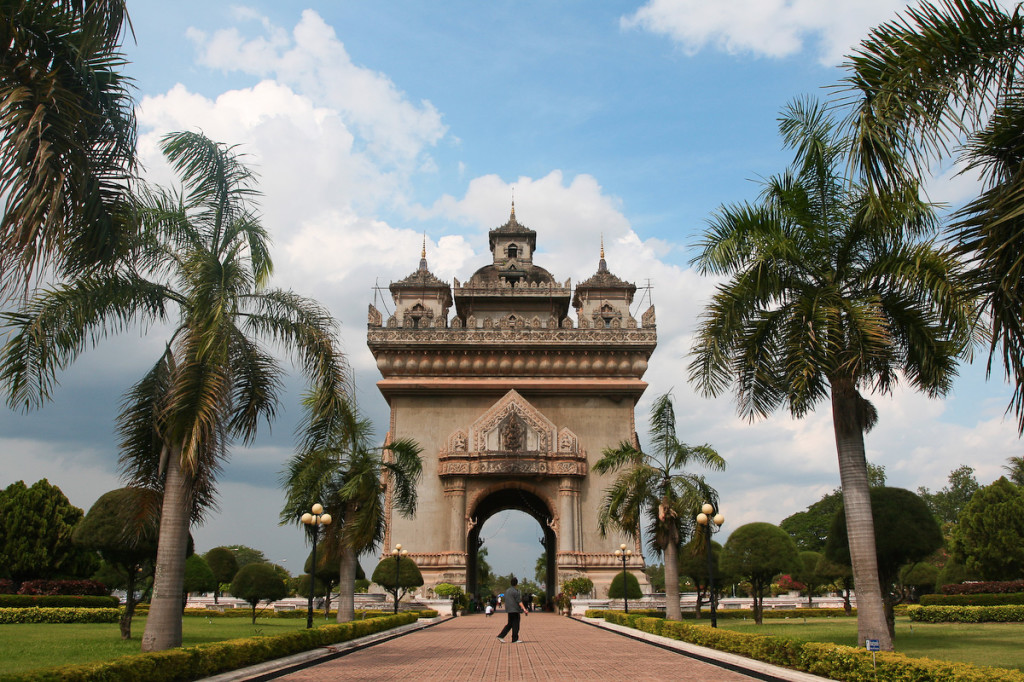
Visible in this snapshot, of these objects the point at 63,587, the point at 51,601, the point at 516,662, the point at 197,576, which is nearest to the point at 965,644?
the point at 516,662

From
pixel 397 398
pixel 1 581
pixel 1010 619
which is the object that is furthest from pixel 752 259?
pixel 1 581

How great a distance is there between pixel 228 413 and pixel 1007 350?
32.4 ft

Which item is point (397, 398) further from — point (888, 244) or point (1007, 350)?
point (1007, 350)

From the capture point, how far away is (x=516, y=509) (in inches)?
1662

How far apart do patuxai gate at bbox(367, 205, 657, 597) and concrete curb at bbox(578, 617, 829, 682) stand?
52.2 feet

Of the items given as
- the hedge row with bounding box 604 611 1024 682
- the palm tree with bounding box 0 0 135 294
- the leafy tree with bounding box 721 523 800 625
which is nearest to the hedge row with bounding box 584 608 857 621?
the leafy tree with bounding box 721 523 800 625

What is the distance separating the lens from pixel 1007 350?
686 cm

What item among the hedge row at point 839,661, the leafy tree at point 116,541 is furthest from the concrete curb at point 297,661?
the hedge row at point 839,661

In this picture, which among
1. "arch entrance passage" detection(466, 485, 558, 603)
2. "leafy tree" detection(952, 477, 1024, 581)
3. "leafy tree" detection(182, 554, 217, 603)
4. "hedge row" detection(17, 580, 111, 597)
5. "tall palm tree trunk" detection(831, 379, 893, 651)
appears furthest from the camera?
"arch entrance passage" detection(466, 485, 558, 603)

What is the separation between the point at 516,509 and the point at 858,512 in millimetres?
31983

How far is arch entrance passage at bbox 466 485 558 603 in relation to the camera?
3746 cm

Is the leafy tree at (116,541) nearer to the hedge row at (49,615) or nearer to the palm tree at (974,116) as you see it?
the hedge row at (49,615)

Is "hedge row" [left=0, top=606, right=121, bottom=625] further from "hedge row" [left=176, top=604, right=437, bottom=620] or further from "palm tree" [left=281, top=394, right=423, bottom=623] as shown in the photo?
"palm tree" [left=281, top=394, right=423, bottom=623]

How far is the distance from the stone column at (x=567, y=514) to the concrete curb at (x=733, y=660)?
15.2 meters
